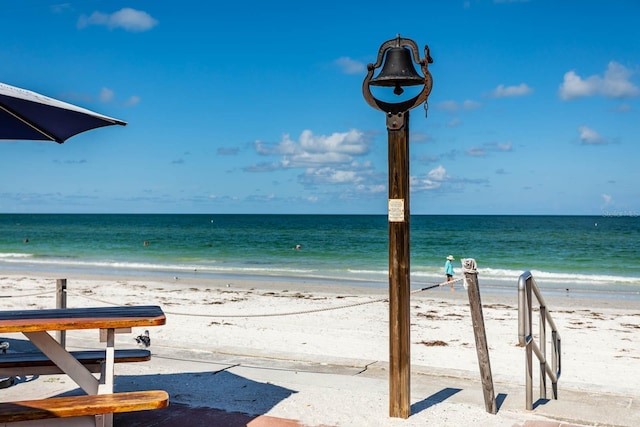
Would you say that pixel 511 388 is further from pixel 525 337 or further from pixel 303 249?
pixel 303 249

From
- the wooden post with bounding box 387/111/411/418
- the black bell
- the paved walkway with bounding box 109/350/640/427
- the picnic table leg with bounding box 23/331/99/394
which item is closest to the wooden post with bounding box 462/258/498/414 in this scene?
the paved walkway with bounding box 109/350/640/427

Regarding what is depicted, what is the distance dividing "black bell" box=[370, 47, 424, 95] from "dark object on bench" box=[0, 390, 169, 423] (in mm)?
2767

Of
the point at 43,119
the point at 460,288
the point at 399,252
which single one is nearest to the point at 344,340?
the point at 399,252

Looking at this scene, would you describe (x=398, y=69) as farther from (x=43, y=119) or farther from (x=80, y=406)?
(x=80, y=406)

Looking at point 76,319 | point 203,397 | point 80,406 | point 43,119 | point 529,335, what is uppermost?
point 43,119

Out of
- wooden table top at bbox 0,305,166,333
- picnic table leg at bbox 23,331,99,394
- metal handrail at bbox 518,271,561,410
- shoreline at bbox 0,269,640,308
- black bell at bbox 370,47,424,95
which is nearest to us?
wooden table top at bbox 0,305,166,333

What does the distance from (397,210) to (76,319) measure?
2.39 metres

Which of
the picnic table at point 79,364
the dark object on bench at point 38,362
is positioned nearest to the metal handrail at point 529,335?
the picnic table at point 79,364

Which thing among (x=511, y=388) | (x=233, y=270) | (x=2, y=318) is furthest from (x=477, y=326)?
(x=233, y=270)

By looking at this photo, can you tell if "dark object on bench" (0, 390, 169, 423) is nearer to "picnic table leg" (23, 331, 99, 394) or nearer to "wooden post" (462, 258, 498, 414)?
"picnic table leg" (23, 331, 99, 394)

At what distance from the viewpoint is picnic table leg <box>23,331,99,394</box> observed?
4.41 m

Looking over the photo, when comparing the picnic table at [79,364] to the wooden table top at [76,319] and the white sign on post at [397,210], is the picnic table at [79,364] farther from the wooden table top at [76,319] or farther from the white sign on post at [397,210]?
the white sign on post at [397,210]

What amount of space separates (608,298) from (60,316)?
55.1 feet

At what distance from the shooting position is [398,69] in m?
5.02
